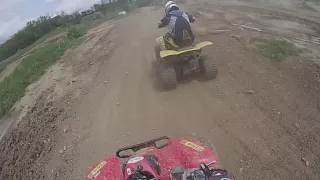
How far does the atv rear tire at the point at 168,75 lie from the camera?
27.1 feet

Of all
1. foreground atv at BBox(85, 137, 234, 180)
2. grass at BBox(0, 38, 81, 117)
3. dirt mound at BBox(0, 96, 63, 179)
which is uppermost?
foreground atv at BBox(85, 137, 234, 180)

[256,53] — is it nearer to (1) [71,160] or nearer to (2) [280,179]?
(2) [280,179]

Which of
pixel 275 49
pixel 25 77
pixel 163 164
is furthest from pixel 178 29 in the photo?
pixel 25 77

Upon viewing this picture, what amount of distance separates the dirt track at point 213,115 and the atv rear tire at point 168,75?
0.87ft

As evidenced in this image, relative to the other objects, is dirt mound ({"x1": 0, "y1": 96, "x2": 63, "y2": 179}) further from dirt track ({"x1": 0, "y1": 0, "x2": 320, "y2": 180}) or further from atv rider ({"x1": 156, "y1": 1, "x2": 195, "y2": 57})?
atv rider ({"x1": 156, "y1": 1, "x2": 195, "y2": 57})

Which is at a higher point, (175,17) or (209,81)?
(175,17)

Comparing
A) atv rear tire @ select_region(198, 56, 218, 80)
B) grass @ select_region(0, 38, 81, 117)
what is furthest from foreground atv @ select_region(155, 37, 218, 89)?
grass @ select_region(0, 38, 81, 117)

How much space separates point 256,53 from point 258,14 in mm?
7777

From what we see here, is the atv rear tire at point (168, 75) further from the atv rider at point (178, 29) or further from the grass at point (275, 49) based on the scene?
the grass at point (275, 49)

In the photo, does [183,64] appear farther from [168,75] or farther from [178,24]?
[178,24]

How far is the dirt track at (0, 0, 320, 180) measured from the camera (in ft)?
19.7

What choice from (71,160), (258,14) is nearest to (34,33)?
(258,14)

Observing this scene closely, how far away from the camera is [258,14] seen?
57.7 ft

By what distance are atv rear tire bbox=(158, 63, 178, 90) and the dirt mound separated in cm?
284
